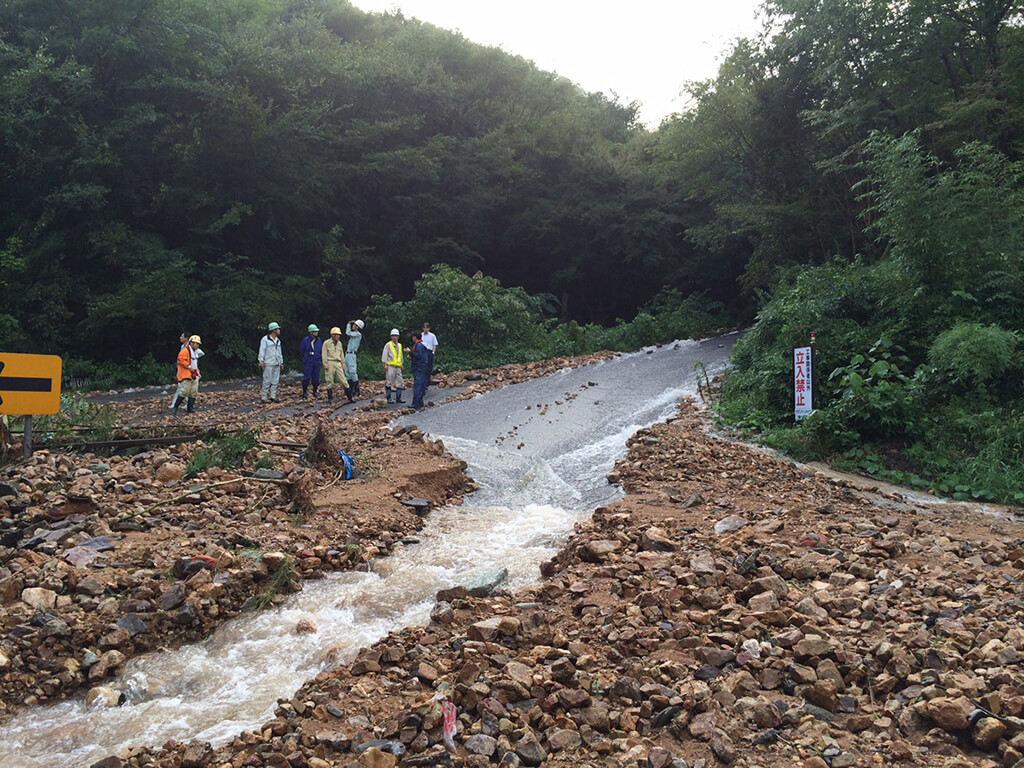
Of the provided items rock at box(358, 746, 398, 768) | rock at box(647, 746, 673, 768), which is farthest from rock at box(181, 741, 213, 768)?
rock at box(647, 746, 673, 768)

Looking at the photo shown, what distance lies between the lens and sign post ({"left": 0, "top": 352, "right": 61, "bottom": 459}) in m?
7.19

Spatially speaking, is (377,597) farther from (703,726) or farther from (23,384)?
(23,384)

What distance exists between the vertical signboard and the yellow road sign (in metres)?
9.25

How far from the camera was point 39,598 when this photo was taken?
5059mm

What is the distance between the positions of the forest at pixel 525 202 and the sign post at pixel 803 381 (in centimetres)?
38

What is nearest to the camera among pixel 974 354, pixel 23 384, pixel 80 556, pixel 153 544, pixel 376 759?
pixel 376 759

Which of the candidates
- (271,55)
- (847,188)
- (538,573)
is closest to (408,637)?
(538,573)

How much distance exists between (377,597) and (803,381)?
7587 mm

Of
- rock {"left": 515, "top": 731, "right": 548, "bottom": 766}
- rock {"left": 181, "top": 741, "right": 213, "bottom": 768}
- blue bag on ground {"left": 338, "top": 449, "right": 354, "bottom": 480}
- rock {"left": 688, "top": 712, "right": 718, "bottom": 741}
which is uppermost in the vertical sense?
blue bag on ground {"left": 338, "top": 449, "right": 354, "bottom": 480}

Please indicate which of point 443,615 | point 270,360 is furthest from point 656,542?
point 270,360

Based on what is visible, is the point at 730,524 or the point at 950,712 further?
the point at 730,524

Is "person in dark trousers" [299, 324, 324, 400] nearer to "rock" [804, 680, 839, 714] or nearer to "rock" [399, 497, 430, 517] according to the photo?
"rock" [399, 497, 430, 517]

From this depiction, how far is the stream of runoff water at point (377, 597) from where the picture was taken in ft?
13.3

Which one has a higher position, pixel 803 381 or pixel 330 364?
pixel 330 364
